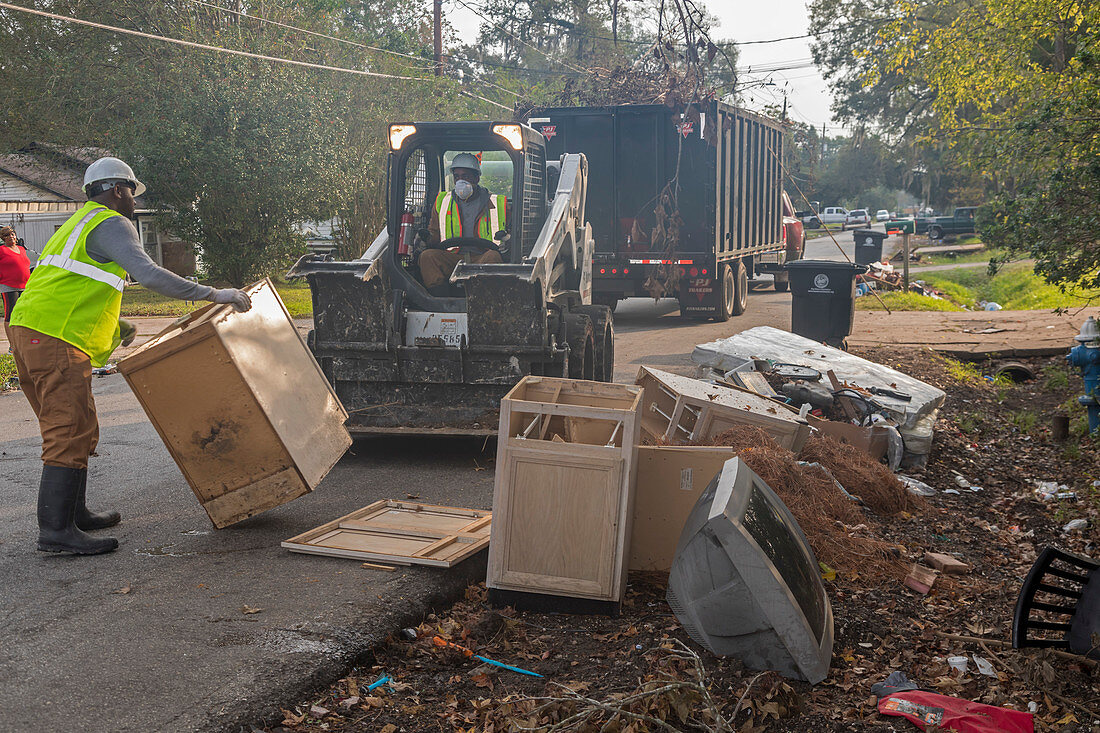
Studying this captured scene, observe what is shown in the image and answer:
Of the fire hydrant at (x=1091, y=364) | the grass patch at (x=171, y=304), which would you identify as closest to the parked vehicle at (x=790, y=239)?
the grass patch at (x=171, y=304)

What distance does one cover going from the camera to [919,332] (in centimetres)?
1391

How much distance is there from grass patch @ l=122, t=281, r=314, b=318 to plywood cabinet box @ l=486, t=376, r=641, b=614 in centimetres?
1290

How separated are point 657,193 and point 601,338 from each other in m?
7.13

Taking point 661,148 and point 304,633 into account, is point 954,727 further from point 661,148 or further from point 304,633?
point 661,148

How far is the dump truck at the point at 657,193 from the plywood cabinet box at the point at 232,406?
988 centimetres

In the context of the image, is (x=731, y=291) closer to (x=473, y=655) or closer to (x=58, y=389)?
(x=58, y=389)

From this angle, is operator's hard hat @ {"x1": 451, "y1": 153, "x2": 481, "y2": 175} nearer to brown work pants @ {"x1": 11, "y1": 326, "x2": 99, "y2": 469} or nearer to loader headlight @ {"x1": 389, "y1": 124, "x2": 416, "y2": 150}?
loader headlight @ {"x1": 389, "y1": 124, "x2": 416, "y2": 150}

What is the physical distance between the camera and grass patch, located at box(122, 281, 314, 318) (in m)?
18.7

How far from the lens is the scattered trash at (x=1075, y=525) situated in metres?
6.07

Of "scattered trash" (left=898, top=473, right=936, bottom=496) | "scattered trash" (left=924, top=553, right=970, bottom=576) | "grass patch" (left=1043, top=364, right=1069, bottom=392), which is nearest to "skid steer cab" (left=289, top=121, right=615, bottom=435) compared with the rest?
"scattered trash" (left=898, top=473, right=936, bottom=496)

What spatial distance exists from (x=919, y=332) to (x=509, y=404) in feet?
35.8

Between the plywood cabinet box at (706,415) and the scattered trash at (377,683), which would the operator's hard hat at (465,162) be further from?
the scattered trash at (377,683)

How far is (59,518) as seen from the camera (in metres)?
4.97

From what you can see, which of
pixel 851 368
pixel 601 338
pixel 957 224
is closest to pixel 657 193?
pixel 851 368
